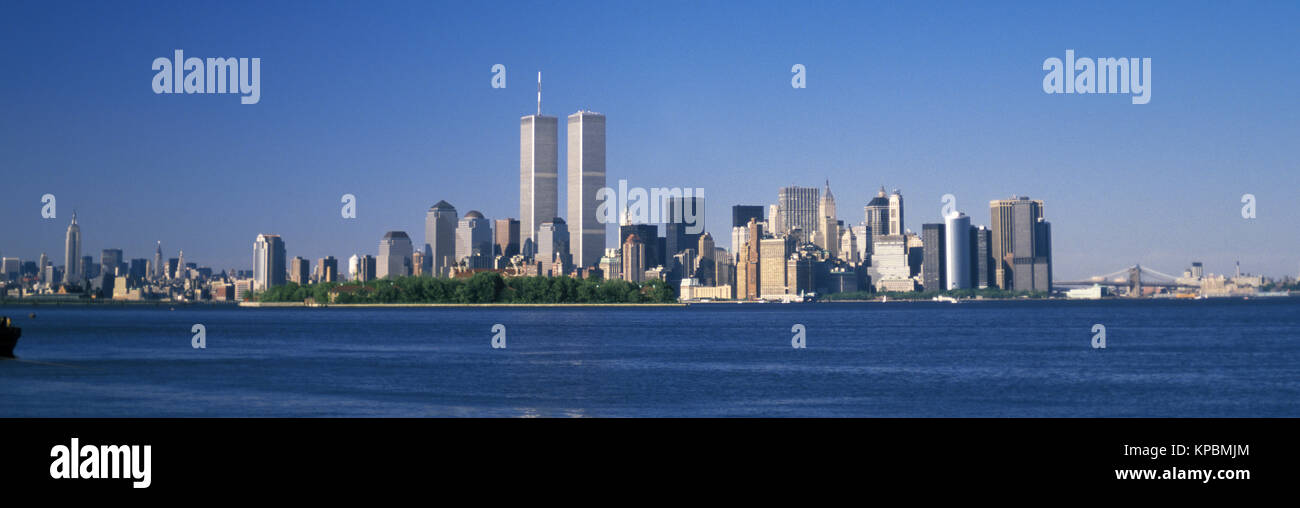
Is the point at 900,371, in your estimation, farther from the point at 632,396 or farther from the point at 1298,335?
the point at 1298,335
